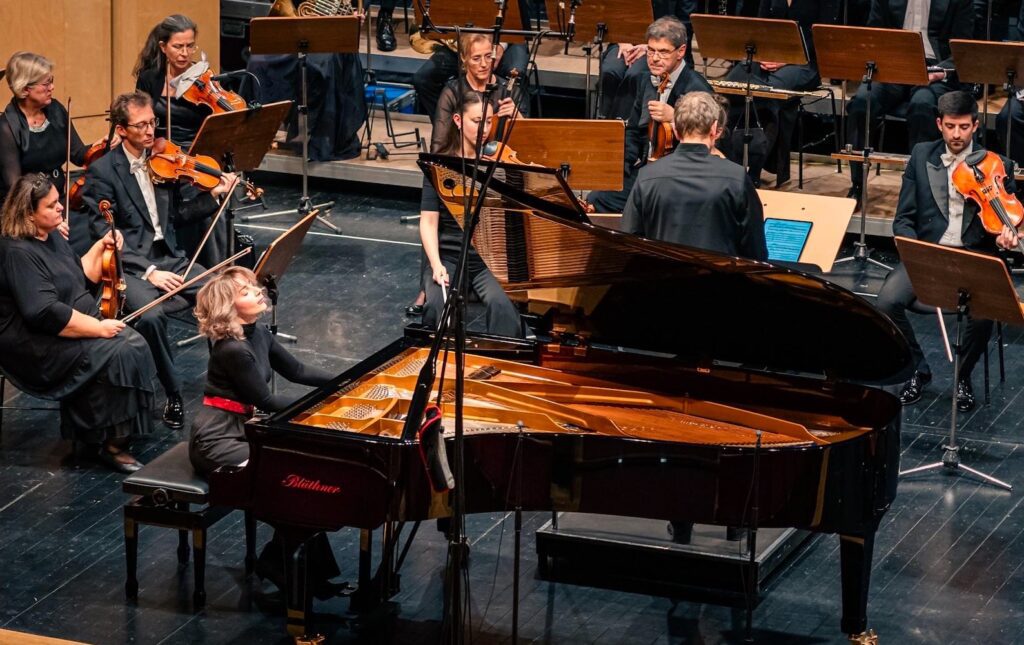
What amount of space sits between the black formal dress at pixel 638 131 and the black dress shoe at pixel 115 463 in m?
3.27

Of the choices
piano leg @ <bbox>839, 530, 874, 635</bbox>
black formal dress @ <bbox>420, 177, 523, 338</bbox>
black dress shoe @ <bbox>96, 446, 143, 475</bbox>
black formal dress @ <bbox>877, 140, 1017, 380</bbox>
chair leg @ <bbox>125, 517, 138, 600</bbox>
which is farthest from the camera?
black formal dress @ <bbox>877, 140, 1017, 380</bbox>

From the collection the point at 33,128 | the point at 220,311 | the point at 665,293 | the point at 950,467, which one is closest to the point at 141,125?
the point at 33,128

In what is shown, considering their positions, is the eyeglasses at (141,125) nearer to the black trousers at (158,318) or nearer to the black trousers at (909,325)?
the black trousers at (158,318)

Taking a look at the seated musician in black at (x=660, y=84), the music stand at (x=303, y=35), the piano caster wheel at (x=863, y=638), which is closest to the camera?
the piano caster wheel at (x=863, y=638)

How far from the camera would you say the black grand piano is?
14.8 ft

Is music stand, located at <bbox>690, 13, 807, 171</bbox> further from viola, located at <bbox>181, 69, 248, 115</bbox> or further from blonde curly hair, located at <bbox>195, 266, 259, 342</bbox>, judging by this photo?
blonde curly hair, located at <bbox>195, 266, 259, 342</bbox>

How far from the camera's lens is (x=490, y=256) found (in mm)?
5469

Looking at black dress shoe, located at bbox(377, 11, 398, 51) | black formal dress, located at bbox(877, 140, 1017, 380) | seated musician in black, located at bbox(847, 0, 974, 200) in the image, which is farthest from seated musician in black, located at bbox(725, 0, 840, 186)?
black dress shoe, located at bbox(377, 11, 398, 51)

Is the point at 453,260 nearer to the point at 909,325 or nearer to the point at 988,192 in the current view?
the point at 909,325

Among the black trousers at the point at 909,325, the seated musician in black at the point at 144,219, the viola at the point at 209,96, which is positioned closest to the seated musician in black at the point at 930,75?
the black trousers at the point at 909,325

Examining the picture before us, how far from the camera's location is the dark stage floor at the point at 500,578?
521cm

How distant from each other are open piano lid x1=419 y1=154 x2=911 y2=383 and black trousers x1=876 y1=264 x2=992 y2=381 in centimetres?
204

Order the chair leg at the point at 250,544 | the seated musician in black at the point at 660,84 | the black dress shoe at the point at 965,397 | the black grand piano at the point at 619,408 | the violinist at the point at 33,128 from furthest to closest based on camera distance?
the seated musician in black at the point at 660,84
the violinist at the point at 33,128
the black dress shoe at the point at 965,397
the chair leg at the point at 250,544
the black grand piano at the point at 619,408

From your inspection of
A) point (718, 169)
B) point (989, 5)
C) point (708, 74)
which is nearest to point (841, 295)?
point (718, 169)
